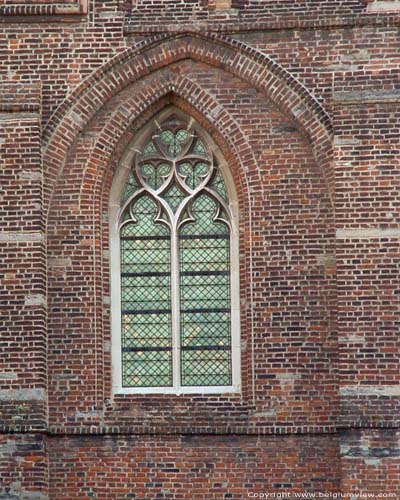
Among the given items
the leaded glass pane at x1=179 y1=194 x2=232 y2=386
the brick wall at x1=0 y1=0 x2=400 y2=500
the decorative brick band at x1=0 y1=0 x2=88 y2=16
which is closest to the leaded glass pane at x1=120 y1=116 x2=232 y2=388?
the leaded glass pane at x1=179 y1=194 x2=232 y2=386

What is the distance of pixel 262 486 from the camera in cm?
2372

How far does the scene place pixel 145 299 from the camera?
2453 centimetres

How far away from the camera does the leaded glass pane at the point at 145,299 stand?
2441 cm

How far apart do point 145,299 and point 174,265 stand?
Result: 573mm

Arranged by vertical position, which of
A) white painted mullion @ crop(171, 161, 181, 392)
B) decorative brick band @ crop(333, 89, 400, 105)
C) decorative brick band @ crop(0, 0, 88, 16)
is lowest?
white painted mullion @ crop(171, 161, 181, 392)

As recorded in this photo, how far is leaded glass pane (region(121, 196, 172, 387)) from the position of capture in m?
24.4

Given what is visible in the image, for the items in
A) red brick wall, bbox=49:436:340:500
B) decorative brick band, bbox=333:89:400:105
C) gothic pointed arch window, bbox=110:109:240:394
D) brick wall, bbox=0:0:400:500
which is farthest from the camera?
gothic pointed arch window, bbox=110:109:240:394

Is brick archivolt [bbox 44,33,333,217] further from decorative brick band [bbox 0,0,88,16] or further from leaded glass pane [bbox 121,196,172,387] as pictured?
leaded glass pane [bbox 121,196,172,387]

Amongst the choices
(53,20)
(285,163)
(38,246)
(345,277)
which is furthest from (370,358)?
(53,20)

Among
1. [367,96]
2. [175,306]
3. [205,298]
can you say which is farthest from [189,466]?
[367,96]

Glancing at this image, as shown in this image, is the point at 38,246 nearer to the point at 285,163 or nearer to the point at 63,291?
the point at 63,291

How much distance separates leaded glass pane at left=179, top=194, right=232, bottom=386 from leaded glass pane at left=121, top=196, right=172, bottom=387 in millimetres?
217

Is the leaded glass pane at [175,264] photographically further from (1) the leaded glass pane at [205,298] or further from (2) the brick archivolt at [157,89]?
(2) the brick archivolt at [157,89]

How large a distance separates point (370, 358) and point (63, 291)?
13.0 feet
